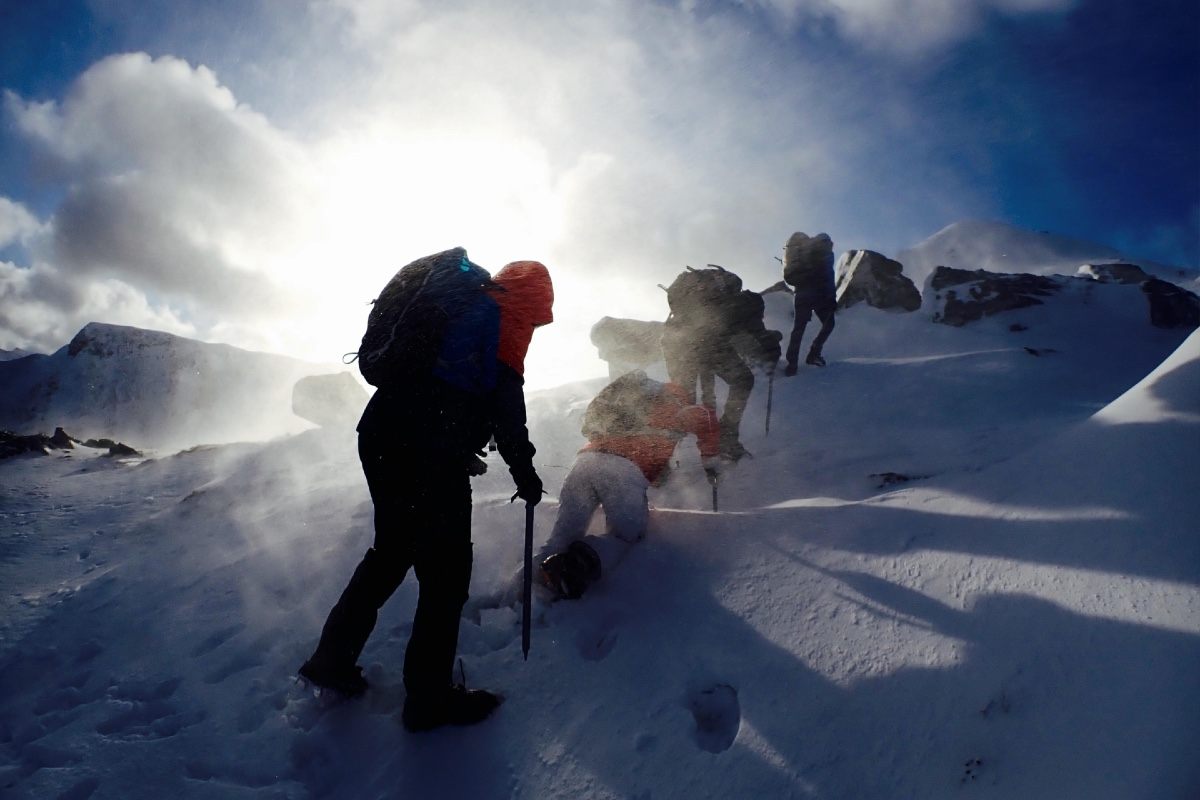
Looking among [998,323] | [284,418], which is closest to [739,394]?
[998,323]

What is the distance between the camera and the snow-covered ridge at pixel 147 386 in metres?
60.7

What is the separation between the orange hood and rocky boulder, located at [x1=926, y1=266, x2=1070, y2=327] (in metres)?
13.3

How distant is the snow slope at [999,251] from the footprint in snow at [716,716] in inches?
1922

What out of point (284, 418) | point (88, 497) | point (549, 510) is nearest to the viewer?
point (549, 510)

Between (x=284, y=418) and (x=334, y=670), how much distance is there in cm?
6542

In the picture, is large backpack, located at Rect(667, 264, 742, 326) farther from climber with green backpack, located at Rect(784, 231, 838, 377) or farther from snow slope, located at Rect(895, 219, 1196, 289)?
snow slope, located at Rect(895, 219, 1196, 289)

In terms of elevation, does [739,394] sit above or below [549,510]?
above

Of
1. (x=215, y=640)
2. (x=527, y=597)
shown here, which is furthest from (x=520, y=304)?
(x=215, y=640)

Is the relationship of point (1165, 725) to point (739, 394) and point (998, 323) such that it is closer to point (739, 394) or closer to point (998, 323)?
point (739, 394)

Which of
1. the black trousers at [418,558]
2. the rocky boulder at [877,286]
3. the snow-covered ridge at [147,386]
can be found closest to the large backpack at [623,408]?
the black trousers at [418,558]

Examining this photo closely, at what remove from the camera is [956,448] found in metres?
5.68

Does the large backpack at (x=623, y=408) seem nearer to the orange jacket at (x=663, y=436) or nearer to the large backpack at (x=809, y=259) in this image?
the orange jacket at (x=663, y=436)

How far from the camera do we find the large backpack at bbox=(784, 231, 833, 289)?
34.3 feet

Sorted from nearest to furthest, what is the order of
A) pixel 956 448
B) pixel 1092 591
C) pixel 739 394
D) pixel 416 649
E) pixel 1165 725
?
pixel 1165 725
pixel 1092 591
pixel 416 649
pixel 956 448
pixel 739 394
